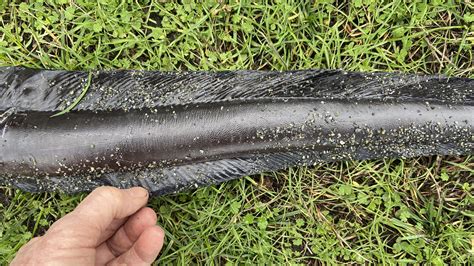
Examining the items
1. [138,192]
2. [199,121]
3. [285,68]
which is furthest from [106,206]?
[285,68]

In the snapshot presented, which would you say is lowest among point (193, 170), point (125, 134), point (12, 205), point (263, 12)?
point (12, 205)

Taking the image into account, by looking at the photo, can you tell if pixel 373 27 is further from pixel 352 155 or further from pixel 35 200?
pixel 35 200

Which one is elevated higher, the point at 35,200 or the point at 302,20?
the point at 302,20

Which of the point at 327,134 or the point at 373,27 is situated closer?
the point at 327,134

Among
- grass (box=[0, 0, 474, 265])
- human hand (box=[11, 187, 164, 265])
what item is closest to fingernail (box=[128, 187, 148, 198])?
human hand (box=[11, 187, 164, 265])

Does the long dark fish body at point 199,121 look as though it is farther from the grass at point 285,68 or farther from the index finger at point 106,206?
the grass at point 285,68

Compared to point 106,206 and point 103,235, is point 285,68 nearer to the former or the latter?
point 106,206

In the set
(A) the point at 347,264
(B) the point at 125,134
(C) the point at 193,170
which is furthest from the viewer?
(A) the point at 347,264

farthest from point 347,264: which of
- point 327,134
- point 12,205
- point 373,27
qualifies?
point 12,205

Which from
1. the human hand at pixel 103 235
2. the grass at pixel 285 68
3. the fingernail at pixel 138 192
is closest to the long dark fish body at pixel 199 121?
the fingernail at pixel 138 192
